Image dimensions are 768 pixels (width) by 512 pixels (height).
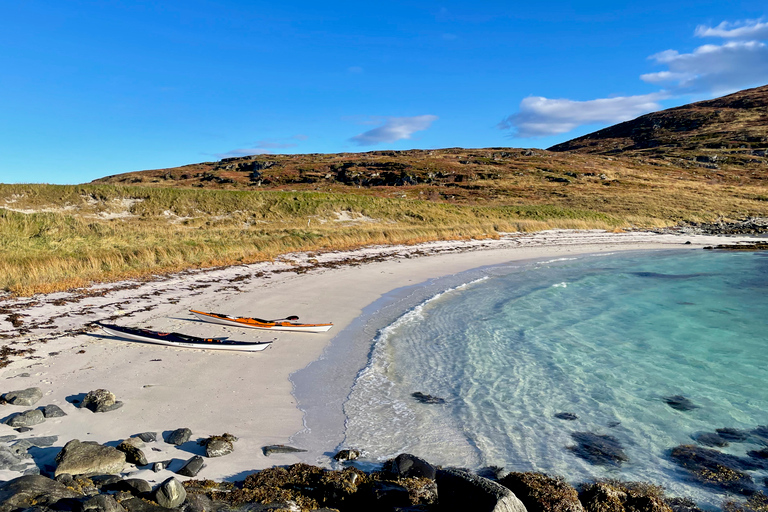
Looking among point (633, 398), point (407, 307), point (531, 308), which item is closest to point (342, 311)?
point (407, 307)

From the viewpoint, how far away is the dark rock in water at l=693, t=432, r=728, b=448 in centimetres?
717

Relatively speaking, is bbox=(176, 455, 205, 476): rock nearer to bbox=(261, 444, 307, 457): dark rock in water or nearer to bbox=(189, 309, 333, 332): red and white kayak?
bbox=(261, 444, 307, 457): dark rock in water

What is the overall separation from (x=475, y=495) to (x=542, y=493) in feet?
3.44

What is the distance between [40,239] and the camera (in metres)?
22.7

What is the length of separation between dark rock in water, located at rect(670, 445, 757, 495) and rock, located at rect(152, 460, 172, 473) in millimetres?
6937

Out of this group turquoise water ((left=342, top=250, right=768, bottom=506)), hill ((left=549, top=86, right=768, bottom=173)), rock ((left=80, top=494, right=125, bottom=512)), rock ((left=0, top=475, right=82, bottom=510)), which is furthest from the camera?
hill ((left=549, top=86, right=768, bottom=173))

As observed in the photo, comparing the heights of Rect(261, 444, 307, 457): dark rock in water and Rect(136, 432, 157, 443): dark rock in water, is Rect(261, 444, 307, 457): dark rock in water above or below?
below

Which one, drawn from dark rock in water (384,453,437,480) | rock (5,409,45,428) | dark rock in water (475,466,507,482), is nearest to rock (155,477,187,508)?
dark rock in water (384,453,437,480)

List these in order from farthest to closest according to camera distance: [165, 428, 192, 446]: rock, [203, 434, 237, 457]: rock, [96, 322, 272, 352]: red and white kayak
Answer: [96, 322, 272, 352]: red and white kayak, [165, 428, 192, 446]: rock, [203, 434, 237, 457]: rock

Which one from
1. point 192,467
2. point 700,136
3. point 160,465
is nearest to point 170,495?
point 192,467

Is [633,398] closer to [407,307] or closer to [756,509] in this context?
[756,509]

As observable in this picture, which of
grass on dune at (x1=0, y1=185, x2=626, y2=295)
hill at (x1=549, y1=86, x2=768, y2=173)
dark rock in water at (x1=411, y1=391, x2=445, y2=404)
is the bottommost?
dark rock in water at (x1=411, y1=391, x2=445, y2=404)

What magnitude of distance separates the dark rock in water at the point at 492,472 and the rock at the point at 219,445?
11.0 ft

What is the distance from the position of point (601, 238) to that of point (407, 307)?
1183 inches
